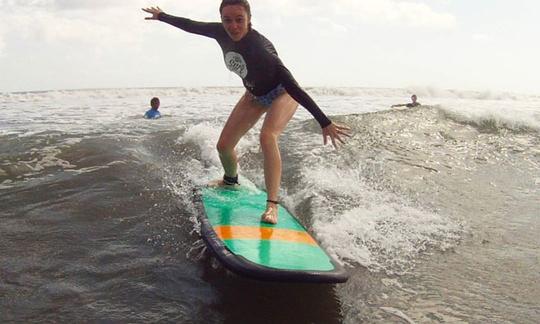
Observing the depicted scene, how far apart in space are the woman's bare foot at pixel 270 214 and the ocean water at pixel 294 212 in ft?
2.06

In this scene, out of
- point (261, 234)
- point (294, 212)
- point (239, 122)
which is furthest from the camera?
point (294, 212)

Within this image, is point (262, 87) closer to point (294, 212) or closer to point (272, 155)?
point (272, 155)

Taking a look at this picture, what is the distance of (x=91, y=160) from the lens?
7117 millimetres

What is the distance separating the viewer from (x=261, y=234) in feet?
12.8

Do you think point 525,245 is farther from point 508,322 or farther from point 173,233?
point 173,233

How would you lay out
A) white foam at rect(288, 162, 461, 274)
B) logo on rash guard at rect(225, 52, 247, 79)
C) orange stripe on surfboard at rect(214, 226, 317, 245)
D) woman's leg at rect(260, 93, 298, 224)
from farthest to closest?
logo on rash guard at rect(225, 52, 247, 79) < woman's leg at rect(260, 93, 298, 224) < white foam at rect(288, 162, 461, 274) < orange stripe on surfboard at rect(214, 226, 317, 245)

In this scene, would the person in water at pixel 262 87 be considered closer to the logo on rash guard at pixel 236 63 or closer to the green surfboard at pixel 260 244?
the logo on rash guard at pixel 236 63

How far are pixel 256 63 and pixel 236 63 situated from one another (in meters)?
0.33

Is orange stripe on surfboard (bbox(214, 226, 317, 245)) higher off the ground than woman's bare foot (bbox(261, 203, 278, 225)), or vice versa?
woman's bare foot (bbox(261, 203, 278, 225))

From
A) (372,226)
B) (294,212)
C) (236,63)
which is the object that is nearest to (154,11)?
(236,63)

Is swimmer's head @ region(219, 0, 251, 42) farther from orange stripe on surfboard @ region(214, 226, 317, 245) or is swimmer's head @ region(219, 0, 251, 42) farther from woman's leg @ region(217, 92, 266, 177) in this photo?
orange stripe on surfboard @ region(214, 226, 317, 245)

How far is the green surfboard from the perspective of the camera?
10.2ft

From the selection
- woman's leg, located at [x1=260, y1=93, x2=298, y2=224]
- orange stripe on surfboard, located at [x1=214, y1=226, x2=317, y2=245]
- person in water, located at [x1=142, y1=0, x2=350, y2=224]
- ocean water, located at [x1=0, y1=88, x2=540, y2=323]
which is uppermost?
person in water, located at [x1=142, y1=0, x2=350, y2=224]

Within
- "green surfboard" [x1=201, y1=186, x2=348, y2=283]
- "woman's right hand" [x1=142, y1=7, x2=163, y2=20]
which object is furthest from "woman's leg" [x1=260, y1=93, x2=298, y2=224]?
"woman's right hand" [x1=142, y1=7, x2=163, y2=20]
